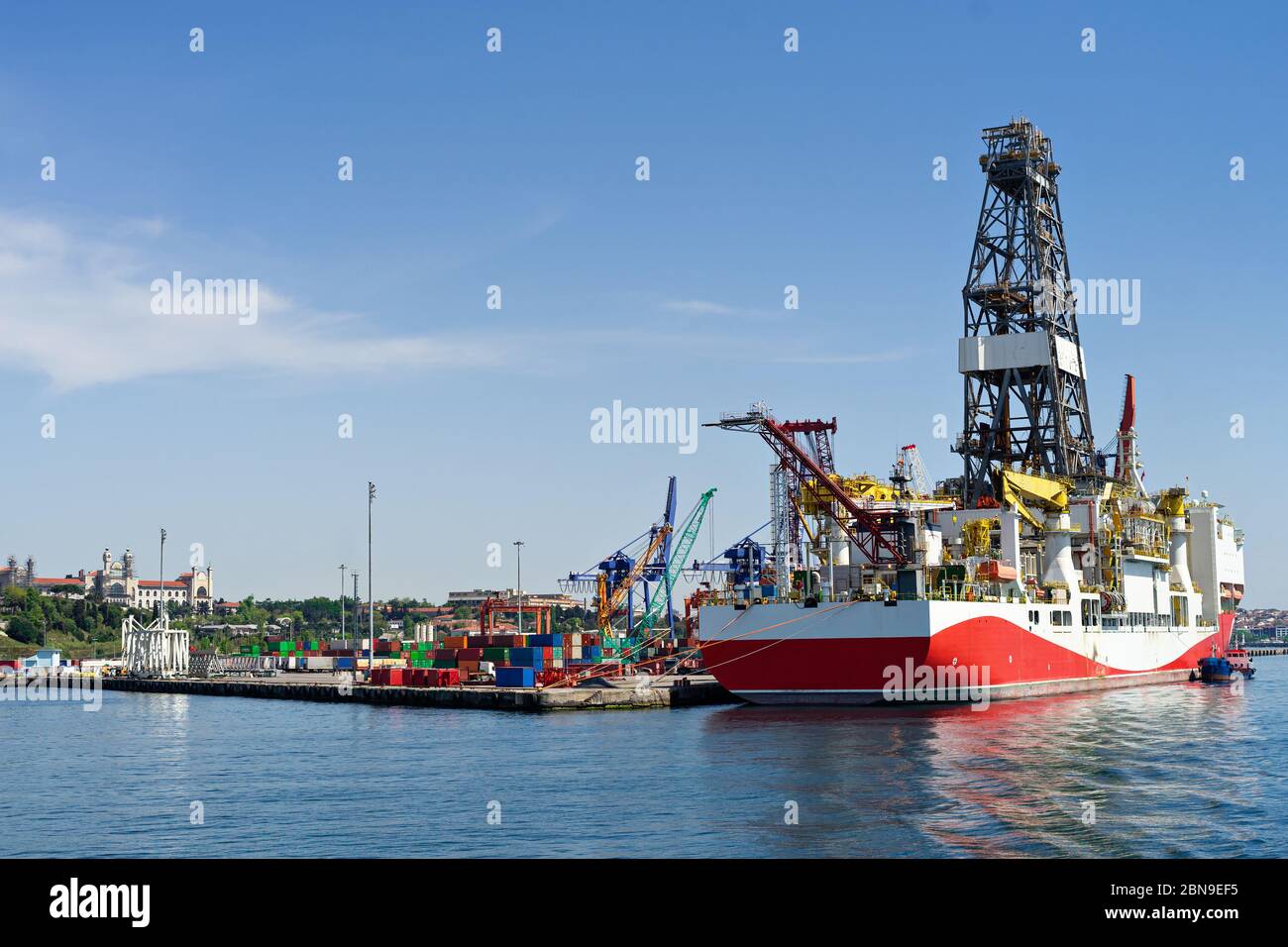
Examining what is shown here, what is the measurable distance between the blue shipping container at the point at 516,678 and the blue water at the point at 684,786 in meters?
22.5

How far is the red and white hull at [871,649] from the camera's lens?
71812mm

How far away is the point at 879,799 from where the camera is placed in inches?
1597

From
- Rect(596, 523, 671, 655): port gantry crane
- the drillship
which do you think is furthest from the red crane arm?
Rect(596, 523, 671, 655): port gantry crane

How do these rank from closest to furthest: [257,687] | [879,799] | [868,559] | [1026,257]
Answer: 1. [879,799]
2. [868,559]
3. [1026,257]
4. [257,687]

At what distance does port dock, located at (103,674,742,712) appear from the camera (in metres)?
86.1

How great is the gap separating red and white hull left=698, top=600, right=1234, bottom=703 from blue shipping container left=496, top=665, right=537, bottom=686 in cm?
2501

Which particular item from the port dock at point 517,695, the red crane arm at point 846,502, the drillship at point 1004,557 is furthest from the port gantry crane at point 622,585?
the red crane arm at point 846,502

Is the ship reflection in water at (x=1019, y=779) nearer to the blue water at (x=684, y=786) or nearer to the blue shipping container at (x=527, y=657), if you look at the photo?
the blue water at (x=684, y=786)

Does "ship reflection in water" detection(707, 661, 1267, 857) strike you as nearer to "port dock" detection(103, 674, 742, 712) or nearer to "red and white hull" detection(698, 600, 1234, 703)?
"red and white hull" detection(698, 600, 1234, 703)

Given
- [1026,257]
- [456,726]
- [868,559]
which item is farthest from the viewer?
[1026,257]

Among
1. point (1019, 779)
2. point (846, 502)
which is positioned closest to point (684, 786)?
point (1019, 779)

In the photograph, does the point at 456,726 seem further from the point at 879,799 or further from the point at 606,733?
the point at 879,799

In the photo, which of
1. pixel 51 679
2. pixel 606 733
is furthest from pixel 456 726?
pixel 51 679
